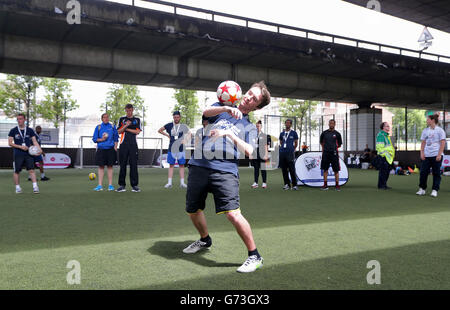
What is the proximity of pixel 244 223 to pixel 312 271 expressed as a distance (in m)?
0.73

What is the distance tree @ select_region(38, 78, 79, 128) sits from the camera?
3534cm

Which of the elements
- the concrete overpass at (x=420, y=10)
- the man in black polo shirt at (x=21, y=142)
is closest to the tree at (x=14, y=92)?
the man in black polo shirt at (x=21, y=142)

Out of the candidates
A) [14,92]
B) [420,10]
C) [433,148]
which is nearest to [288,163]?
[433,148]

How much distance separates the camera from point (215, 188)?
348 cm

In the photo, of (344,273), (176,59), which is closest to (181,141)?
(344,273)

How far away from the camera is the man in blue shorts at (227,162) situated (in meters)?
3.36

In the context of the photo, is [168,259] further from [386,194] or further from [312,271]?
[386,194]

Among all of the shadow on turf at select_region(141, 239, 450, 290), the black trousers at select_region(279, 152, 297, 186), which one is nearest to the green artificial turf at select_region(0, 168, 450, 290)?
the shadow on turf at select_region(141, 239, 450, 290)

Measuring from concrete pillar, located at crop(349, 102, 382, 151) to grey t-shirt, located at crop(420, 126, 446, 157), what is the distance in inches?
761

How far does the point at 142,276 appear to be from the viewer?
3.16m

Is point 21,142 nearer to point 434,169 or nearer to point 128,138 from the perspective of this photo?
point 128,138

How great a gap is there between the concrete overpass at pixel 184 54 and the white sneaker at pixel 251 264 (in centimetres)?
1269

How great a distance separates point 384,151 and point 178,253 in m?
8.86

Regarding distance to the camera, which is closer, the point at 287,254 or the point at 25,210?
the point at 287,254
